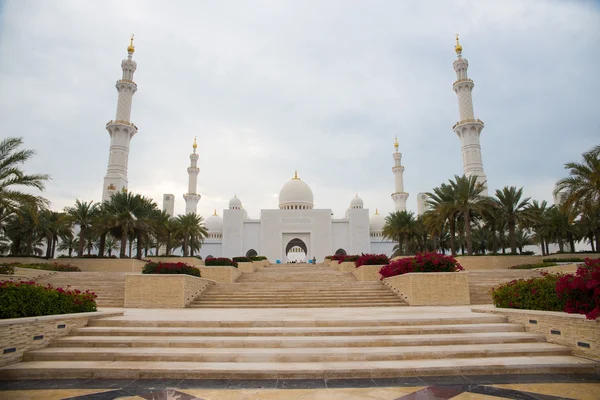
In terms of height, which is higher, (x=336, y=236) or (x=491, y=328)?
(x=336, y=236)

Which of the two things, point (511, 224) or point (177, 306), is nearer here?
point (177, 306)

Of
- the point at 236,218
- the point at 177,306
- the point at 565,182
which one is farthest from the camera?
the point at 236,218

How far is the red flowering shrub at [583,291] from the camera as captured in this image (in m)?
5.17

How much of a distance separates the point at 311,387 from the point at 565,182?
58.8 ft

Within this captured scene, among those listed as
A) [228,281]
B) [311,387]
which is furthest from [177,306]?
[311,387]

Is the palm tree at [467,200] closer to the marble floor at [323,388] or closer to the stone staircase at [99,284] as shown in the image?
the stone staircase at [99,284]

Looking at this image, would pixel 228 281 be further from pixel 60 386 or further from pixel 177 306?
pixel 60 386

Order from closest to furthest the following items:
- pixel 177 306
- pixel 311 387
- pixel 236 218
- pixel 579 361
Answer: pixel 311 387
pixel 579 361
pixel 177 306
pixel 236 218

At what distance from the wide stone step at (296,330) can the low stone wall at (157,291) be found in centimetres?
492

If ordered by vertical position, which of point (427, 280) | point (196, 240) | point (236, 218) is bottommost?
point (427, 280)

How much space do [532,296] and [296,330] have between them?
438 centimetres

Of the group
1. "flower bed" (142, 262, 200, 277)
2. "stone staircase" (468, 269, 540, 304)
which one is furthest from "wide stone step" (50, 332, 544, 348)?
"flower bed" (142, 262, 200, 277)

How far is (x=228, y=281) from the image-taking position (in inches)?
639

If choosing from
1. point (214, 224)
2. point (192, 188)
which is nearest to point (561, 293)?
point (192, 188)
